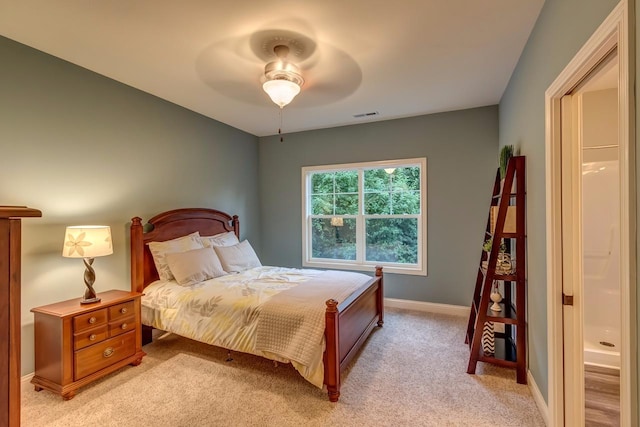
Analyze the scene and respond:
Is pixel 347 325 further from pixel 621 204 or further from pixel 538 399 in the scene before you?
pixel 621 204

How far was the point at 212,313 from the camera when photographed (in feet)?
8.71

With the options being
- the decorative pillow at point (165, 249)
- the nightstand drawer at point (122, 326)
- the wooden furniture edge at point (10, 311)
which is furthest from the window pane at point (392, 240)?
the wooden furniture edge at point (10, 311)

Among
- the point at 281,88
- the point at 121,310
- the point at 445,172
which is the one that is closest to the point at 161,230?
the point at 121,310

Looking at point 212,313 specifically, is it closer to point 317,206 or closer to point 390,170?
point 317,206

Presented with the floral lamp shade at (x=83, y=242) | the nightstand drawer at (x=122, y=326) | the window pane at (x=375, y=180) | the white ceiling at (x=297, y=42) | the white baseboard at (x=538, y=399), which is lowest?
the white baseboard at (x=538, y=399)

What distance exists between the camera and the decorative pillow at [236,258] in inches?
142

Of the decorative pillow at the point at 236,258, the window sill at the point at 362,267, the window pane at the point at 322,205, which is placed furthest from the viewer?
the window pane at the point at 322,205

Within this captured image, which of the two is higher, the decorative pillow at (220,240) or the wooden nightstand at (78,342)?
the decorative pillow at (220,240)

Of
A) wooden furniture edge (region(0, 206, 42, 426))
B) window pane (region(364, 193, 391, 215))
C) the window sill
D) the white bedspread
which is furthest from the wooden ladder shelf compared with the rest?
wooden furniture edge (region(0, 206, 42, 426))

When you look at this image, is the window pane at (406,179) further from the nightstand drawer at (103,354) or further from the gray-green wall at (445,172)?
the nightstand drawer at (103,354)

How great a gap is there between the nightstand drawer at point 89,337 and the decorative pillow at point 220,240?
137 cm

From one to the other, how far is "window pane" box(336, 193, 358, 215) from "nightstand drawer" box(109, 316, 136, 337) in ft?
9.86

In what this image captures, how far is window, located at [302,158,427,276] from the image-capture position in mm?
4219

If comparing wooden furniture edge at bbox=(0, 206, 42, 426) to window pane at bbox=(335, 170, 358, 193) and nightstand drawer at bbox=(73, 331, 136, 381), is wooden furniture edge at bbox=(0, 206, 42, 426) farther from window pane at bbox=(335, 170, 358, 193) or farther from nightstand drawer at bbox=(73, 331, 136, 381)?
window pane at bbox=(335, 170, 358, 193)
